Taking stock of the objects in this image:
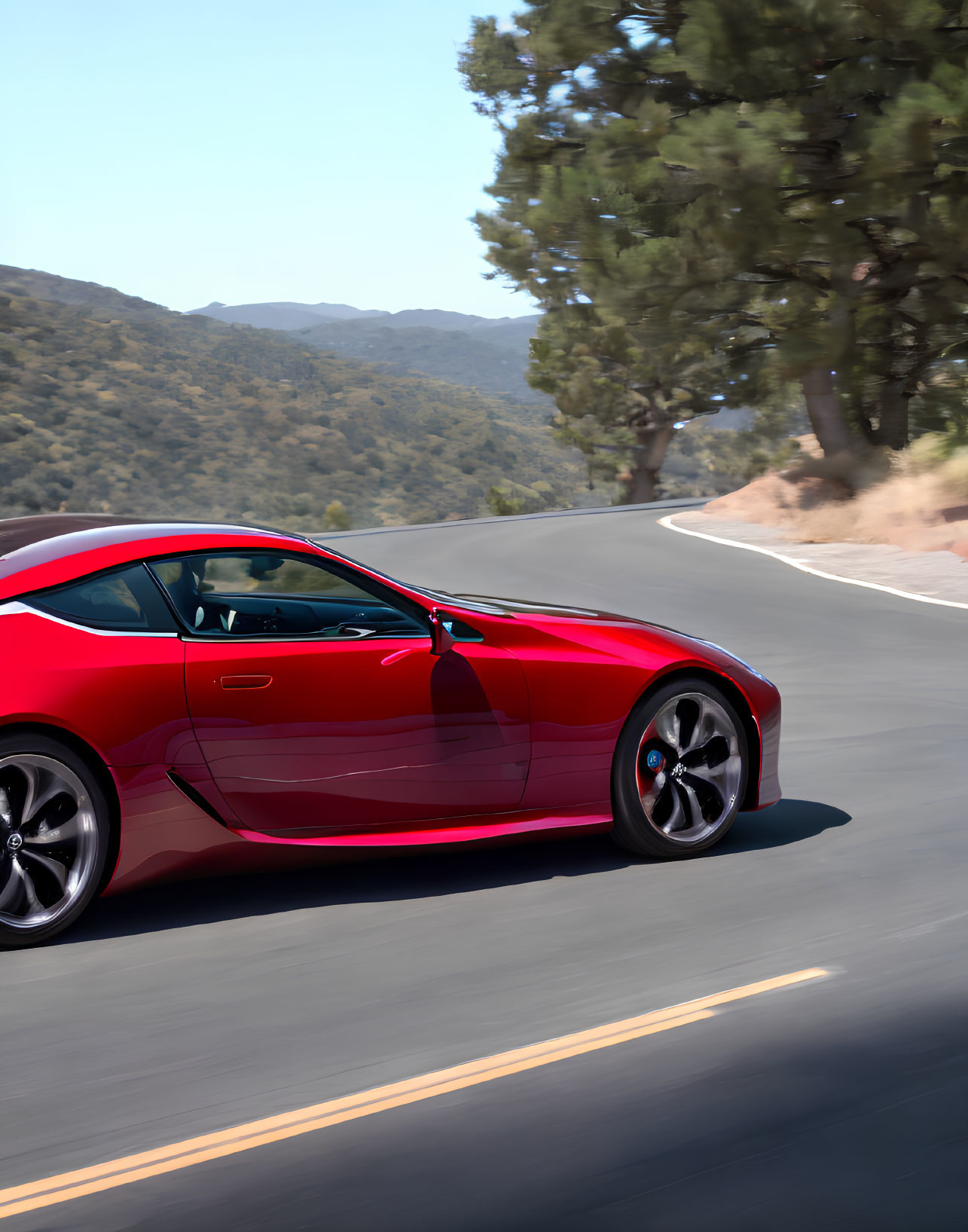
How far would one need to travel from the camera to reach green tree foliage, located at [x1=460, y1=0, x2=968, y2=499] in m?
26.5

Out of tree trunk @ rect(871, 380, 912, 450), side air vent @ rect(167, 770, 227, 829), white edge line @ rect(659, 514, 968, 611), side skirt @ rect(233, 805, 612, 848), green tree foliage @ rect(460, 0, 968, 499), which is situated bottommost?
side skirt @ rect(233, 805, 612, 848)

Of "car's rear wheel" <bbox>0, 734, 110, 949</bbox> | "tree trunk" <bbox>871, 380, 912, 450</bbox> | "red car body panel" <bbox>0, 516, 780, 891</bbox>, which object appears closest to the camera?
"car's rear wheel" <bbox>0, 734, 110, 949</bbox>

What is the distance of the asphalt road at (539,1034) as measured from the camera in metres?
3.42

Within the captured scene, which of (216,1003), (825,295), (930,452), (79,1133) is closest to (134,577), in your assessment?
(216,1003)

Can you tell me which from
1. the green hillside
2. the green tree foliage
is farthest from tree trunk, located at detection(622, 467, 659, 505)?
the green tree foliage

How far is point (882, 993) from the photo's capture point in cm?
464

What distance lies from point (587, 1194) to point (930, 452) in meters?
26.7

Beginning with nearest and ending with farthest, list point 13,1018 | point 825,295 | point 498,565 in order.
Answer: point 13,1018 < point 498,565 < point 825,295

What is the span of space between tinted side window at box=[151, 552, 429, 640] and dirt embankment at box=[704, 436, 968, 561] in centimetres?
1572

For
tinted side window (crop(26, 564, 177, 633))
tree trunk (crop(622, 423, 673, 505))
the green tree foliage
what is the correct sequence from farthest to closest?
tree trunk (crop(622, 423, 673, 505)) < the green tree foliage < tinted side window (crop(26, 564, 177, 633))

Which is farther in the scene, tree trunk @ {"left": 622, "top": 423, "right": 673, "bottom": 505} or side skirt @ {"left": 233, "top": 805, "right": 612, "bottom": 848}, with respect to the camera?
tree trunk @ {"left": 622, "top": 423, "right": 673, "bottom": 505}

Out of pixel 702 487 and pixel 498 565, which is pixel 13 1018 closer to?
pixel 498 565

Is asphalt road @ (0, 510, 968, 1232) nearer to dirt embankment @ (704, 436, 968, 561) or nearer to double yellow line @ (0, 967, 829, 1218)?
double yellow line @ (0, 967, 829, 1218)

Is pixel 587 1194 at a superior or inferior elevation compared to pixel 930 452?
inferior
